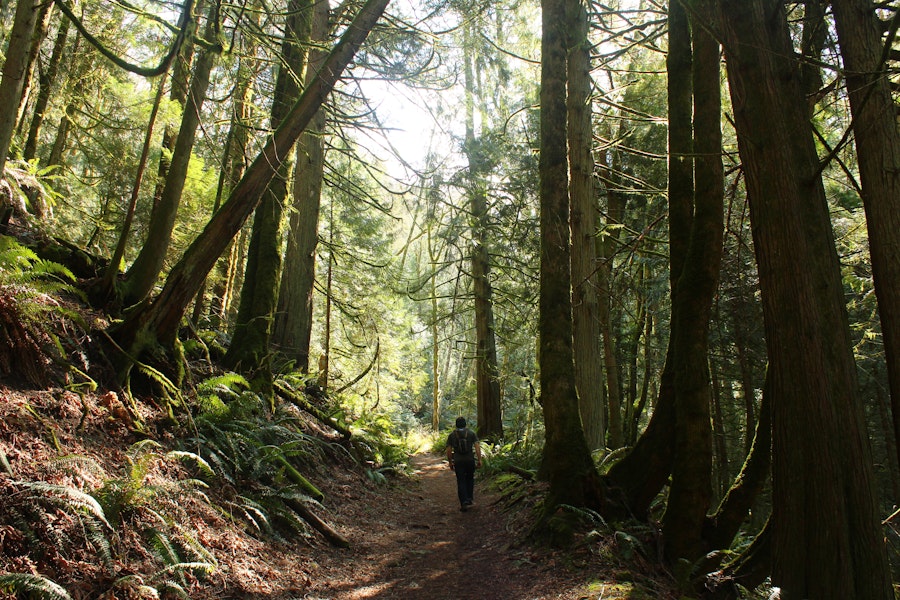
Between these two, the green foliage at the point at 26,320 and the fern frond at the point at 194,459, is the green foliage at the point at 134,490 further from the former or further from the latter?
the green foliage at the point at 26,320

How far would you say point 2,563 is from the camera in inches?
110

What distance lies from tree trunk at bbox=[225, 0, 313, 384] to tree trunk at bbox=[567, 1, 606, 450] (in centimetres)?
484

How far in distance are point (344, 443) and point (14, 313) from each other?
6.45m

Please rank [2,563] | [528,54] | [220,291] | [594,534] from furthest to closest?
[220,291] → [528,54] → [594,534] → [2,563]

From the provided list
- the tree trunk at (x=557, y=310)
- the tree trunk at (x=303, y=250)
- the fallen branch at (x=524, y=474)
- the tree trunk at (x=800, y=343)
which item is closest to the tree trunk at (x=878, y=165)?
the tree trunk at (x=800, y=343)

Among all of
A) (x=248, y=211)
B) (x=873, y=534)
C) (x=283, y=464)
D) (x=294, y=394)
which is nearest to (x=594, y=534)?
(x=873, y=534)

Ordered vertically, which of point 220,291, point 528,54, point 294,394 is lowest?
point 294,394

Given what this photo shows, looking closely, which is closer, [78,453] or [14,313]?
[78,453]

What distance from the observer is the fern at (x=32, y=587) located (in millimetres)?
2582

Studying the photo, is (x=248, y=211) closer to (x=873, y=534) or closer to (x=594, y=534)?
(x=594, y=534)

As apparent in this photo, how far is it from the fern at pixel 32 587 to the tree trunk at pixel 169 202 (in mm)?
4214

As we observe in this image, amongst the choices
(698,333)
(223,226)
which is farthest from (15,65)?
(698,333)

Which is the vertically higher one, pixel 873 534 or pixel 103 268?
pixel 103 268

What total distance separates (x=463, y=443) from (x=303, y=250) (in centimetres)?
563
